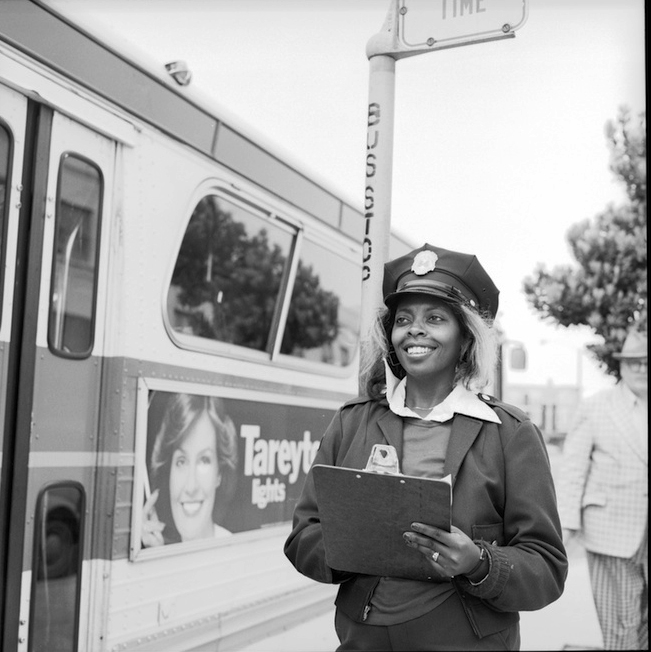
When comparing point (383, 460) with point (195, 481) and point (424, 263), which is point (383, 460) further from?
point (195, 481)

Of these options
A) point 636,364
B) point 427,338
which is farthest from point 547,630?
point 427,338

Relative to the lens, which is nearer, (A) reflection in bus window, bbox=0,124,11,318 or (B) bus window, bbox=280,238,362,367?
(A) reflection in bus window, bbox=0,124,11,318

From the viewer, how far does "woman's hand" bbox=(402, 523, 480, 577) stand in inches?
65.5

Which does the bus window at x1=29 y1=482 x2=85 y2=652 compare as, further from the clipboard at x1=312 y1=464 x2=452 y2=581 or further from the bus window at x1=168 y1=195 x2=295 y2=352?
the clipboard at x1=312 y1=464 x2=452 y2=581

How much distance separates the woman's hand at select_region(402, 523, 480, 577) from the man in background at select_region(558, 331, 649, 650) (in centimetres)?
278

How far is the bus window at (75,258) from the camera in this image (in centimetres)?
273

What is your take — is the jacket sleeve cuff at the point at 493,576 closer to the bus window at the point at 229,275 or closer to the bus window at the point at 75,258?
the bus window at the point at 75,258

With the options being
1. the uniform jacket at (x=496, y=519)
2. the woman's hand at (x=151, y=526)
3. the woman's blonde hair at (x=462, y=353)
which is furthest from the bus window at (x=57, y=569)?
the woman's blonde hair at (x=462, y=353)

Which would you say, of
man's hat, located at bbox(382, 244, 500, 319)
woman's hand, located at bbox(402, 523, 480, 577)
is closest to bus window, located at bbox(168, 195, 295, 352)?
man's hat, located at bbox(382, 244, 500, 319)

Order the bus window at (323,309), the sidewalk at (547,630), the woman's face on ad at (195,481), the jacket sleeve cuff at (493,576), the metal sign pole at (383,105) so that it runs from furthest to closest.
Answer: the bus window at (323,309)
the sidewalk at (547,630)
the woman's face on ad at (195,481)
the metal sign pole at (383,105)
the jacket sleeve cuff at (493,576)

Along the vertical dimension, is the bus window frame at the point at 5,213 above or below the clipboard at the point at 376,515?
above

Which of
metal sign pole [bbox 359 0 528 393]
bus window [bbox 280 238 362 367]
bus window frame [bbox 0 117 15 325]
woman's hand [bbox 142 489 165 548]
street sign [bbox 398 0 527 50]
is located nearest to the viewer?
street sign [bbox 398 0 527 50]

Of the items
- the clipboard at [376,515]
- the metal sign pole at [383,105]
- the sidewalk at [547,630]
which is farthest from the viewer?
the sidewalk at [547,630]

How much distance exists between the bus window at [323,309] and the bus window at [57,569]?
1.53 m
